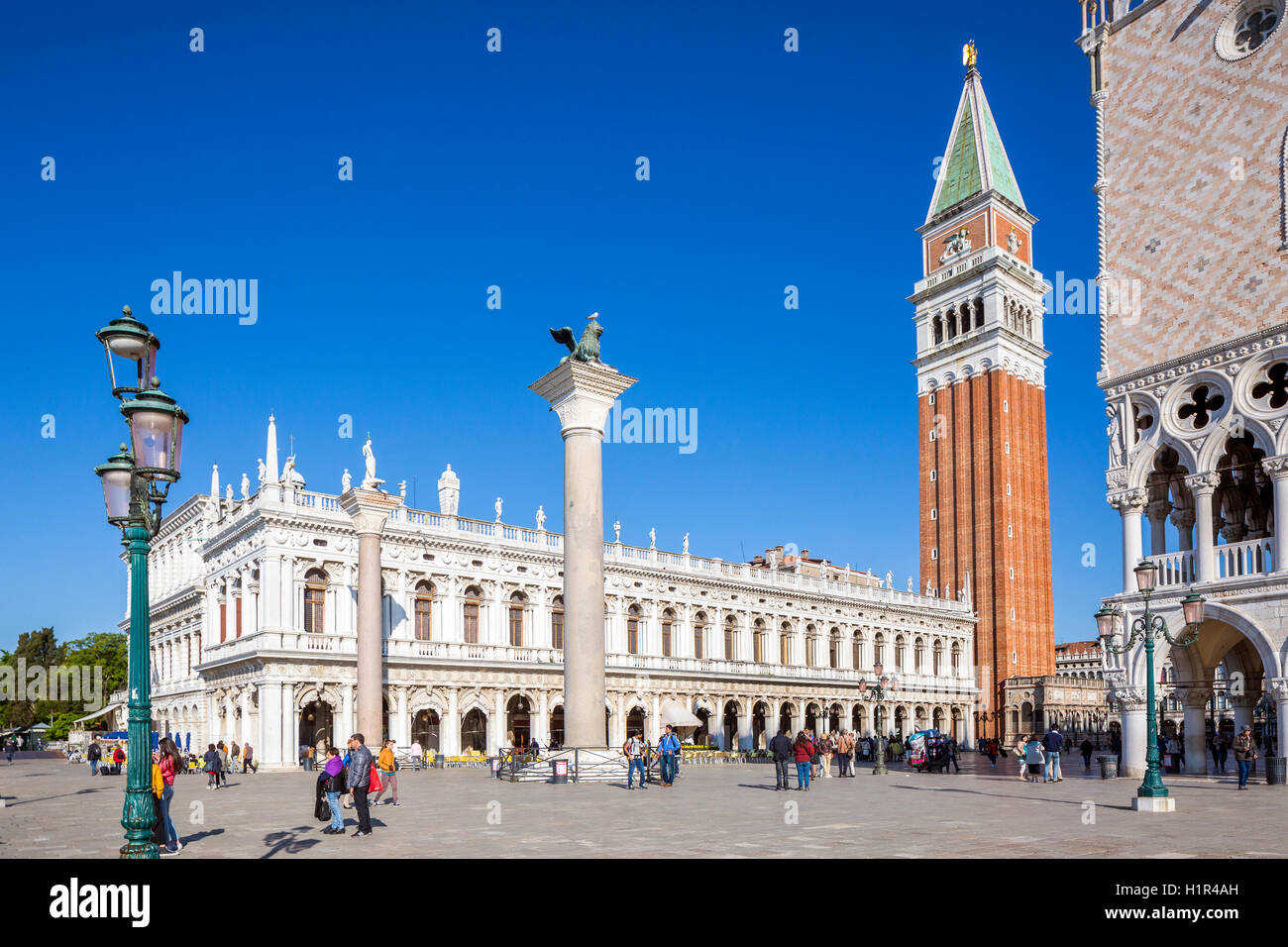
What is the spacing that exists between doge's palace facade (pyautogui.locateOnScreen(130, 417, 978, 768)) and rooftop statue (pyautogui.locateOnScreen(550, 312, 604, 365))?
15.7 m

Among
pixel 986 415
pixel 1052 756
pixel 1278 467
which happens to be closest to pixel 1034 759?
pixel 1052 756

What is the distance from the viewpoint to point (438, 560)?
49.5 m

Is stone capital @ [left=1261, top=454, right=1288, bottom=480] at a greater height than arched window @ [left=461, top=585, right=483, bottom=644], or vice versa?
stone capital @ [left=1261, top=454, right=1288, bottom=480]

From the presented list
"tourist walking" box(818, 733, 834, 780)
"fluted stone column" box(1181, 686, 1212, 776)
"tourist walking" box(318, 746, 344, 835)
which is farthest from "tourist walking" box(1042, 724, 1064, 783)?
"tourist walking" box(318, 746, 344, 835)

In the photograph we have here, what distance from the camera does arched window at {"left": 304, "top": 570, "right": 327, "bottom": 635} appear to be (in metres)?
45.8

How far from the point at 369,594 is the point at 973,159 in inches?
2370

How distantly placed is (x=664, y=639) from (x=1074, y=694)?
104ft

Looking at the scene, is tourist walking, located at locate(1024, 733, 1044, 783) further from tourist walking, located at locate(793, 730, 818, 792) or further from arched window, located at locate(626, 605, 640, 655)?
arched window, located at locate(626, 605, 640, 655)

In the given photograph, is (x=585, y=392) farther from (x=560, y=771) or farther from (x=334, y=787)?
(x=334, y=787)

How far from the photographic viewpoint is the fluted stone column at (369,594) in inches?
1431

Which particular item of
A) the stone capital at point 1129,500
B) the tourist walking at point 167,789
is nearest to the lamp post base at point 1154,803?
the stone capital at point 1129,500

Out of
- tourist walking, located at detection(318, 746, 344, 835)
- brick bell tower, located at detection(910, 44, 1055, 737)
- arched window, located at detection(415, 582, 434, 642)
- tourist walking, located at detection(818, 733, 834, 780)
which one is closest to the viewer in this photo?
tourist walking, located at detection(318, 746, 344, 835)

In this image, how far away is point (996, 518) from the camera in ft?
239
